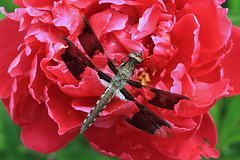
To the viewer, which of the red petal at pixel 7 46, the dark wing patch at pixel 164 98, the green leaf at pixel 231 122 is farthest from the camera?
the green leaf at pixel 231 122

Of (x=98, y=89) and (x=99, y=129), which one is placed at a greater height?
(x=98, y=89)

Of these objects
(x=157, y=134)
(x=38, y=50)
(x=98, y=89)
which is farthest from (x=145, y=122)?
(x=38, y=50)

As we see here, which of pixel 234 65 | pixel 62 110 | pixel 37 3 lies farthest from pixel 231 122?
pixel 37 3

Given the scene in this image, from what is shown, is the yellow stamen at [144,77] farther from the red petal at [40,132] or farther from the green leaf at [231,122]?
the green leaf at [231,122]

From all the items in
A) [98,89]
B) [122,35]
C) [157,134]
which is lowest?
[157,134]

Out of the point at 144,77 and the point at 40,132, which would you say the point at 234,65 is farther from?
the point at 40,132

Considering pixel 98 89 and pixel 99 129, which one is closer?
pixel 98 89

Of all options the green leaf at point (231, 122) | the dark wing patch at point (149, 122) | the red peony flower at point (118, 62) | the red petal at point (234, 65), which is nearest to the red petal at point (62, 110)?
the red peony flower at point (118, 62)

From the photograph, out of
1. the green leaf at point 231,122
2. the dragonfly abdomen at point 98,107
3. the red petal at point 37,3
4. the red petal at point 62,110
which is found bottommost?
the green leaf at point 231,122

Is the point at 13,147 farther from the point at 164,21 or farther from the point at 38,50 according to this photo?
the point at 164,21
